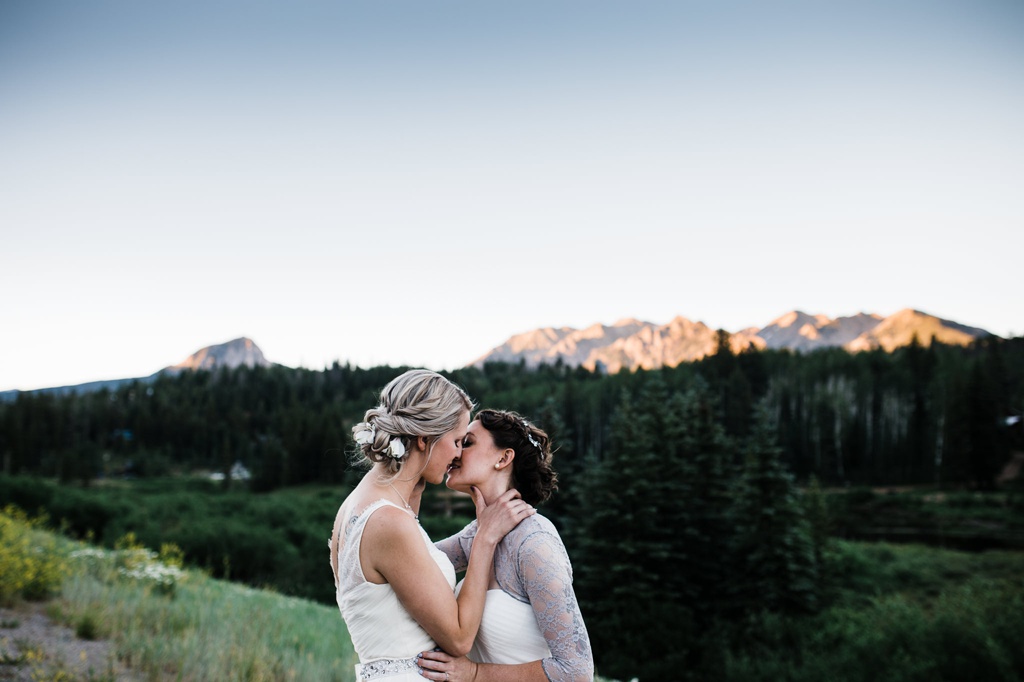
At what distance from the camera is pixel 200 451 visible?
12288cm

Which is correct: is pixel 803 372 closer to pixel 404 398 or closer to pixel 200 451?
pixel 404 398

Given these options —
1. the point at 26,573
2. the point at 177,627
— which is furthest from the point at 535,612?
the point at 26,573

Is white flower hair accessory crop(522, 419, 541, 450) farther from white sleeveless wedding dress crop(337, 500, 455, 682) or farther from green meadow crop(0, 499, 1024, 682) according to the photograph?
green meadow crop(0, 499, 1024, 682)

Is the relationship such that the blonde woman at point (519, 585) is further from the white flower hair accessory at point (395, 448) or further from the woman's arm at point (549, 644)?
the white flower hair accessory at point (395, 448)

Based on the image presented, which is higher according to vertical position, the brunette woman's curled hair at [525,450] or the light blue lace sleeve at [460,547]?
the brunette woman's curled hair at [525,450]

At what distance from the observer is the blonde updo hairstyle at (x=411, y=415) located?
314 cm

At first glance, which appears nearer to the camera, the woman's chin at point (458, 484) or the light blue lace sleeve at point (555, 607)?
the light blue lace sleeve at point (555, 607)

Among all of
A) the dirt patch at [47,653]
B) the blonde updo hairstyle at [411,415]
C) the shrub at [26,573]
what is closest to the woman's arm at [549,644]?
the blonde updo hairstyle at [411,415]

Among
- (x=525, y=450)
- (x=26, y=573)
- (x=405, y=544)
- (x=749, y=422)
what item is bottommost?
(x=749, y=422)

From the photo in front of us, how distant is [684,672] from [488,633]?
92.7 ft

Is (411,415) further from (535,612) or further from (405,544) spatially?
(535,612)

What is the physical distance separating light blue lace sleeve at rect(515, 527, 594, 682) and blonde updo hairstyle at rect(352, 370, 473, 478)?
67 centimetres

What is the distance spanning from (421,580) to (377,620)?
14.7 inches

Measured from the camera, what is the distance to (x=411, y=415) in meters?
3.14
